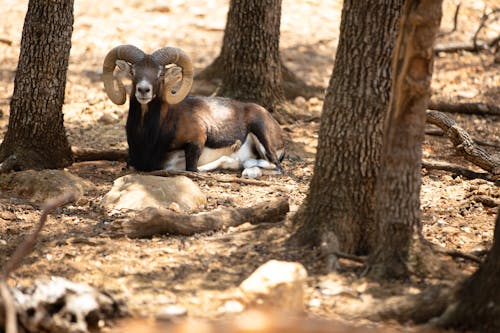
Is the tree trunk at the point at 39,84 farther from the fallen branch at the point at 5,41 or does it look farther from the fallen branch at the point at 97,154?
the fallen branch at the point at 5,41

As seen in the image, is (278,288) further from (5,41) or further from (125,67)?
(5,41)

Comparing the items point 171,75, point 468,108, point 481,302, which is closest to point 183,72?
point 171,75

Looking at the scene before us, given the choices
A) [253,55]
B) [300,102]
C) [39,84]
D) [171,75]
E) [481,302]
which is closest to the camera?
[481,302]

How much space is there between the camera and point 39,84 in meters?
10.2

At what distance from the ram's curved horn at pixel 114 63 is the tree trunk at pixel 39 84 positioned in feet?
3.45

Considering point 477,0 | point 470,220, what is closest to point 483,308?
point 470,220

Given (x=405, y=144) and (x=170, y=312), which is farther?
(x=405, y=144)

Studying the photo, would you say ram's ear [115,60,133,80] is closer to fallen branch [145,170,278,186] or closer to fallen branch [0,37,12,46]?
fallen branch [145,170,278,186]

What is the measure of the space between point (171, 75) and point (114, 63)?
2.55 ft

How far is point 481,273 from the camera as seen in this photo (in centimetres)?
589

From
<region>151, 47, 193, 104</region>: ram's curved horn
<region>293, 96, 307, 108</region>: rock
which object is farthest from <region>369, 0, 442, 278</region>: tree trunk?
<region>293, 96, 307, 108</region>: rock

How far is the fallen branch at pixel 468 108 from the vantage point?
14.4m

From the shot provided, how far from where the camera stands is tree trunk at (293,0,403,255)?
703cm

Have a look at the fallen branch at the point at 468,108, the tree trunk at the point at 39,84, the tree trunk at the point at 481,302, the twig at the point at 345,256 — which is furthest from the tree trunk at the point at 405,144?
the fallen branch at the point at 468,108
